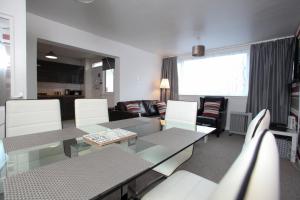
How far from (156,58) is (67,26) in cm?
301

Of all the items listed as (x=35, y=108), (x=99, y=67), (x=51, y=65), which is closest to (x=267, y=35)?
(x=35, y=108)

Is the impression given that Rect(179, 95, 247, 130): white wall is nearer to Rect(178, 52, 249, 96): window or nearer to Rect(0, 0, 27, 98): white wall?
Rect(178, 52, 249, 96): window

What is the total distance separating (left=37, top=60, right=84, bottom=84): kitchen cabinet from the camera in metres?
5.36

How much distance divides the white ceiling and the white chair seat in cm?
230

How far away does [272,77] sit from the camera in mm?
3525

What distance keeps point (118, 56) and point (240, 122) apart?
355 centimetres

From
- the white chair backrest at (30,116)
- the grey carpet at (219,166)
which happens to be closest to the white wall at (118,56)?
the white chair backrest at (30,116)

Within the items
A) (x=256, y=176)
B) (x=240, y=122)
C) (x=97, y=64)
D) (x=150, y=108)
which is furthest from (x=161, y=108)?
(x=256, y=176)

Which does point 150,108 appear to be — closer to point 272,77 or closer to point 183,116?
point 183,116

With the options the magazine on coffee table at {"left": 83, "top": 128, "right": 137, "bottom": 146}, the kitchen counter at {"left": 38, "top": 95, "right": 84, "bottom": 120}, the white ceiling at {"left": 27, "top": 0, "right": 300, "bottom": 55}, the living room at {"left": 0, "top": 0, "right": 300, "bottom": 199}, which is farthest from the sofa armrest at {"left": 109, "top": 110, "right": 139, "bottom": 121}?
the kitchen counter at {"left": 38, "top": 95, "right": 84, "bottom": 120}

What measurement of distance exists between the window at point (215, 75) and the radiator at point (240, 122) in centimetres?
70

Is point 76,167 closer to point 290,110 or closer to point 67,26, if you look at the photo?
point 67,26

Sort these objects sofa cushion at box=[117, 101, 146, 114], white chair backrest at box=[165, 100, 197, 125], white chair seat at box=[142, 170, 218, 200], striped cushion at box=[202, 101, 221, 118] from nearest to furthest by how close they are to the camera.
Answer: white chair seat at box=[142, 170, 218, 200] → white chair backrest at box=[165, 100, 197, 125] → sofa cushion at box=[117, 101, 146, 114] → striped cushion at box=[202, 101, 221, 118]

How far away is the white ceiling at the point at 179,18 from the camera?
2250 millimetres
